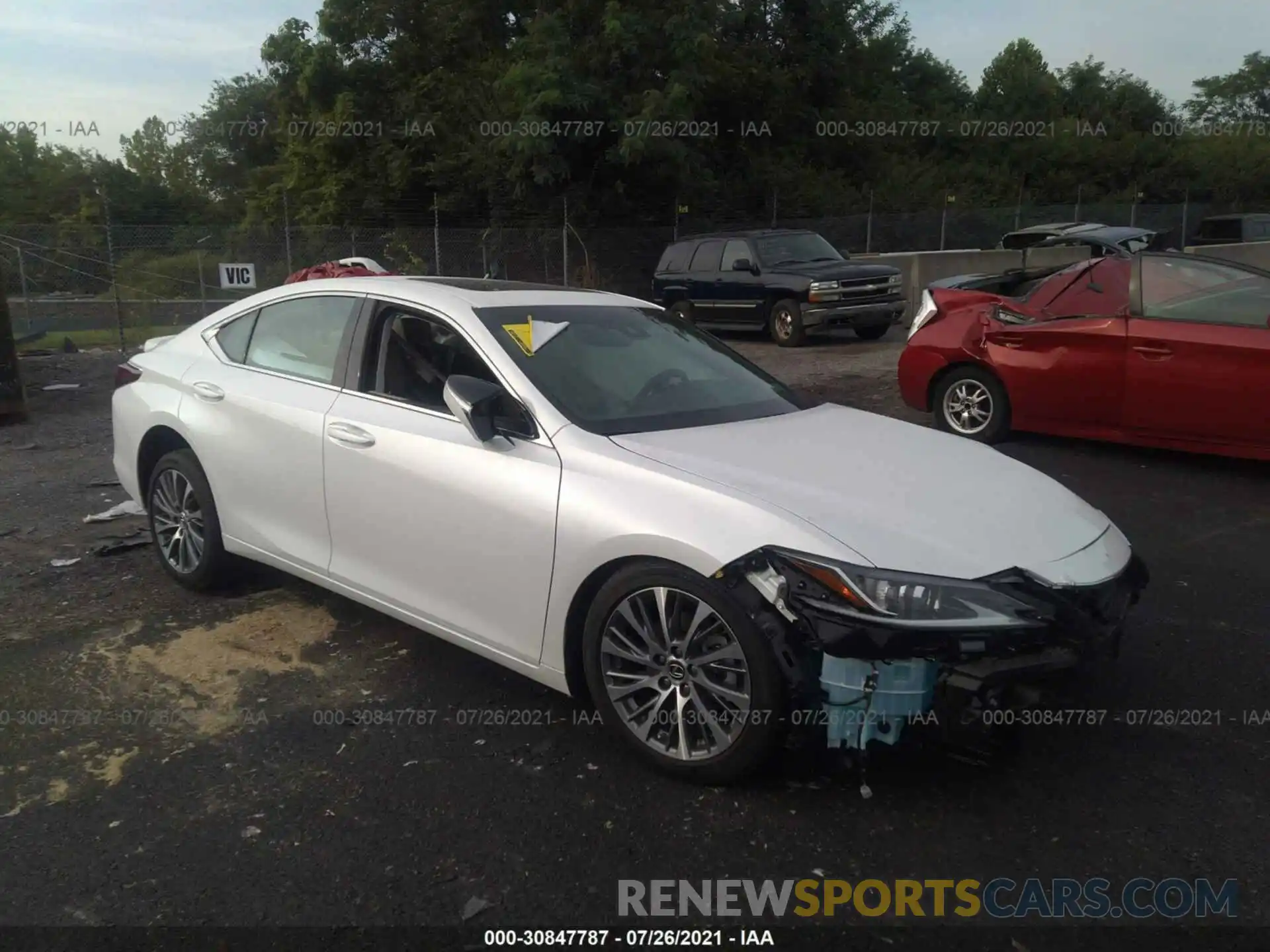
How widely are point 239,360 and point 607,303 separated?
5.75 ft

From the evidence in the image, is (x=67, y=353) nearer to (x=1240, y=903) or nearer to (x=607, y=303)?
(x=607, y=303)

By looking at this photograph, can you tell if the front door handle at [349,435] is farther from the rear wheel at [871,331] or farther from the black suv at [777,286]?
the rear wheel at [871,331]

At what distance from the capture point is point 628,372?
13.7 feet

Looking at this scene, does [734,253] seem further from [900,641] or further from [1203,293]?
[900,641]

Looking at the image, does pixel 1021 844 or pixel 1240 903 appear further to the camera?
pixel 1021 844

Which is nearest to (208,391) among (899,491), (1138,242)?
(899,491)

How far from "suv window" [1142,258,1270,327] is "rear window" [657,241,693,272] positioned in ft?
36.7

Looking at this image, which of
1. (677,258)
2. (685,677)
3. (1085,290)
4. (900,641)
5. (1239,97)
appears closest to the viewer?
(900,641)

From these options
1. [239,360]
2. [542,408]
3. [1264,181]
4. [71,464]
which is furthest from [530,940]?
[1264,181]

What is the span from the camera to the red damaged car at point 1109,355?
266 inches

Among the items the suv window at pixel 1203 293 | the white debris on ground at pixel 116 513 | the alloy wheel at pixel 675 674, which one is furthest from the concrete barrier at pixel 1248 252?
the alloy wheel at pixel 675 674

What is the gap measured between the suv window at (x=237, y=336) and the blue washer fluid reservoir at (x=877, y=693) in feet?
10.7

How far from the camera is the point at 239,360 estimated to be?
4.93 metres
